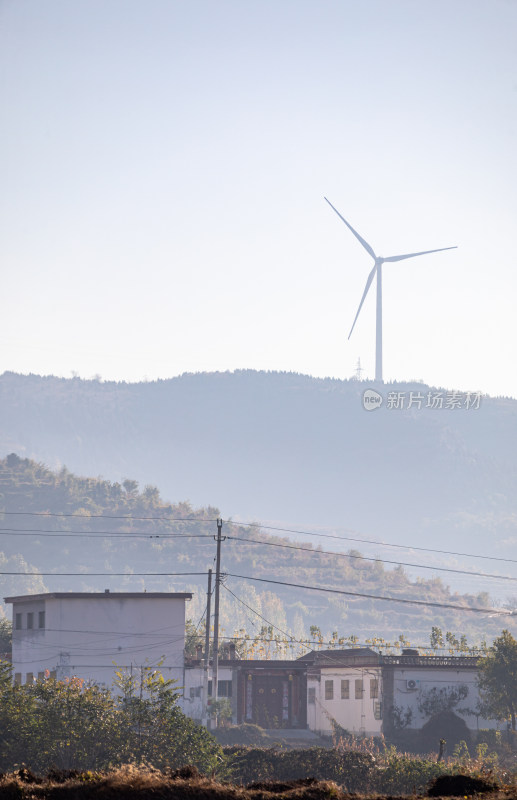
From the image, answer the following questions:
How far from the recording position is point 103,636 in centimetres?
8294

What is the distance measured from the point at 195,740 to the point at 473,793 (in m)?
18.8

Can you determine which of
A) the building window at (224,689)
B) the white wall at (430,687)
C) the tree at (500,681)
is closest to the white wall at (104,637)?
the building window at (224,689)

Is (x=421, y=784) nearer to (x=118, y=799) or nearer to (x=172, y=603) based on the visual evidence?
(x=118, y=799)

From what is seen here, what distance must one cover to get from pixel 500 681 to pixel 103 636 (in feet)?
101

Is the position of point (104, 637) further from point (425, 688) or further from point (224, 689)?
point (425, 688)

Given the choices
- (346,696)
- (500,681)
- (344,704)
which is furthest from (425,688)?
(344,704)

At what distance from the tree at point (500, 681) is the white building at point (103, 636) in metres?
23.8

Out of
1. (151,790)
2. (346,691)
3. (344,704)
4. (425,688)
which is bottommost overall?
(344,704)

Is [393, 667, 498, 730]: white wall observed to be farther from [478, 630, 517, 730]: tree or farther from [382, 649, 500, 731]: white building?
[478, 630, 517, 730]: tree

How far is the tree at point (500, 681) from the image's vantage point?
8350cm

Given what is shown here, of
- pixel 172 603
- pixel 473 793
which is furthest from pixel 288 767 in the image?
pixel 172 603

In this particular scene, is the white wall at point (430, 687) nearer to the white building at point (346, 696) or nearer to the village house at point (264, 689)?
the white building at point (346, 696)

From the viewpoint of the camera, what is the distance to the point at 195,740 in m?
43.0

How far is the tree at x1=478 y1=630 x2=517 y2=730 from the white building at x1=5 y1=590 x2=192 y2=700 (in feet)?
78.0
